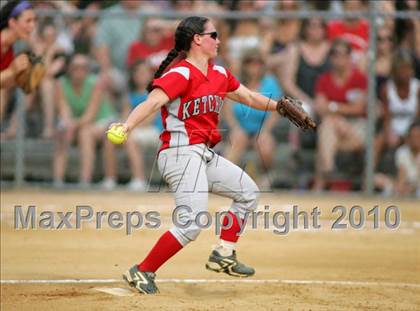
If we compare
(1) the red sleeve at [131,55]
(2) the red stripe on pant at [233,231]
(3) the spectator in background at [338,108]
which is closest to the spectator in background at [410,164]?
(3) the spectator in background at [338,108]

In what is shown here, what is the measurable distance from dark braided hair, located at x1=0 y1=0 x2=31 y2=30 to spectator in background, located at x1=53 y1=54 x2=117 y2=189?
244 cm

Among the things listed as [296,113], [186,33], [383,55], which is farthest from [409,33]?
[186,33]

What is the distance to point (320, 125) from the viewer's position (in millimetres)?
12875

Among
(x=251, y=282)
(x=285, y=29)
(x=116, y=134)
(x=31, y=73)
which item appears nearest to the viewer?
(x=116, y=134)

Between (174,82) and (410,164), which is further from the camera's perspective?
(410,164)

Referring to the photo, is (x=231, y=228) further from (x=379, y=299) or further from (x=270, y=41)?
(x=270, y=41)

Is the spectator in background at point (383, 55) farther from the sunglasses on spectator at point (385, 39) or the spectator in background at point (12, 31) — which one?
the spectator in background at point (12, 31)

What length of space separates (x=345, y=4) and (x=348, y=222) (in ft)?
12.4

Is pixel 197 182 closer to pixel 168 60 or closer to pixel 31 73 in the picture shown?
pixel 168 60

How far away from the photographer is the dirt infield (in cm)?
662

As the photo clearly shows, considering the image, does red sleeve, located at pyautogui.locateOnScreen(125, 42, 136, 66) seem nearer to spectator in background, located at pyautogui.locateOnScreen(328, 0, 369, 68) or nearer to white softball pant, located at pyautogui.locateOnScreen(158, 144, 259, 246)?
spectator in background, located at pyautogui.locateOnScreen(328, 0, 369, 68)

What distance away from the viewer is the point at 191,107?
6.68 meters

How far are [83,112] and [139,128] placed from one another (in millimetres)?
850

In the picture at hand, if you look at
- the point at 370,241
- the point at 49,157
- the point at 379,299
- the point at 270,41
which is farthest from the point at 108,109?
the point at 379,299
